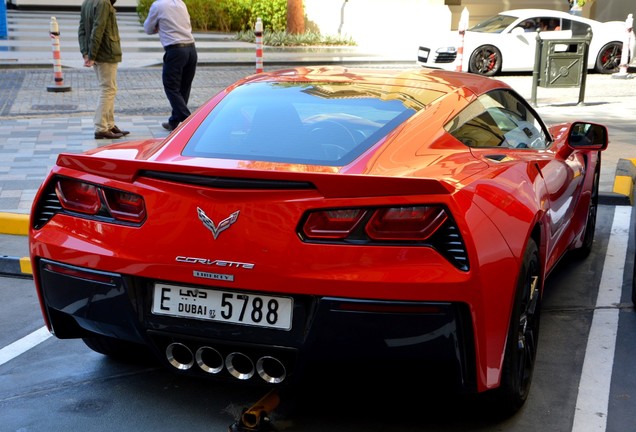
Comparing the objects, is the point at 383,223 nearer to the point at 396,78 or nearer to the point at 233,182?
the point at 233,182

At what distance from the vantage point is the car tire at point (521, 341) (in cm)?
355

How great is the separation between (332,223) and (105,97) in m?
8.21

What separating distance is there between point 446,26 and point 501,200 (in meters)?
24.4

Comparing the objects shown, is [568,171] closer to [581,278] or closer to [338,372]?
[581,278]

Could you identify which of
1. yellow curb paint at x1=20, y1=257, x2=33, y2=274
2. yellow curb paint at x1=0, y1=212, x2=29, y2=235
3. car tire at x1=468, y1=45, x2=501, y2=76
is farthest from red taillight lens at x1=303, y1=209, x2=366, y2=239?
car tire at x1=468, y1=45, x2=501, y2=76

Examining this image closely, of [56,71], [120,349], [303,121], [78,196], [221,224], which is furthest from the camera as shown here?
[56,71]

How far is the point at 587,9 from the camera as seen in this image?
32.2 m

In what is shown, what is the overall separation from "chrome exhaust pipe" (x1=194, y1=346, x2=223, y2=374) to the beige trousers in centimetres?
784

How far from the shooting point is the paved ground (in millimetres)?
9219

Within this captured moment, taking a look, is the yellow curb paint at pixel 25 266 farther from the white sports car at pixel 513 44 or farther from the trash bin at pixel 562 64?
the white sports car at pixel 513 44

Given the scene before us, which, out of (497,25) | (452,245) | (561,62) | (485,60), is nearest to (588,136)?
(452,245)

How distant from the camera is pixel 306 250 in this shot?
326cm

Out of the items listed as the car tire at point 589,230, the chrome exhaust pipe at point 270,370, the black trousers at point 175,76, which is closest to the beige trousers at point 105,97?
the black trousers at point 175,76

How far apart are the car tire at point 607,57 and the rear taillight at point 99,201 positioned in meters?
18.4
